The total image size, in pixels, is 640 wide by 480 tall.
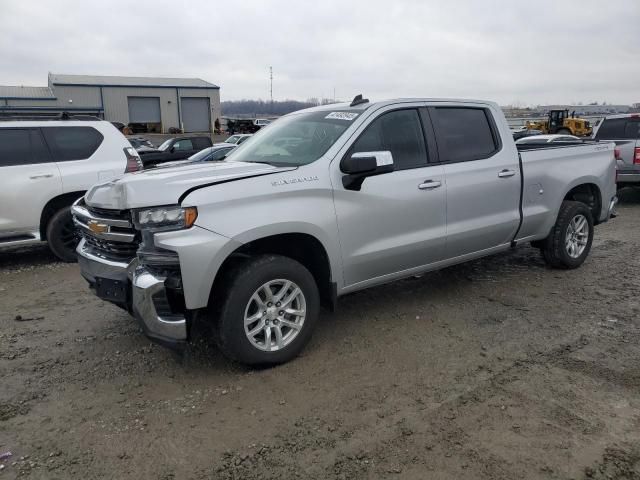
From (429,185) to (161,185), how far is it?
2.23 meters

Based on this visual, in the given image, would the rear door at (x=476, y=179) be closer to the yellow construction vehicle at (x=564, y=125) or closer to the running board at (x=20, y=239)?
the running board at (x=20, y=239)

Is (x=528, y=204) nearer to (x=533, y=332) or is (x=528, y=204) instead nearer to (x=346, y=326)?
(x=533, y=332)

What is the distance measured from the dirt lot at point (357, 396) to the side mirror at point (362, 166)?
130cm

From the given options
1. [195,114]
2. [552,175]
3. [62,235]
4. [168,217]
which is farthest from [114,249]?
[195,114]

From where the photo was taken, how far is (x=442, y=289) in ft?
18.2

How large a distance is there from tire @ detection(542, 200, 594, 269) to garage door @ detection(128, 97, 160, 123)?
50.5m

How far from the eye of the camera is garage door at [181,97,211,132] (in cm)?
5322

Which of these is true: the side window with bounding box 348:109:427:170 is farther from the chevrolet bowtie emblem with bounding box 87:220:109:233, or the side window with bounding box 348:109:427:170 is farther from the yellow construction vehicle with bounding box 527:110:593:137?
the yellow construction vehicle with bounding box 527:110:593:137

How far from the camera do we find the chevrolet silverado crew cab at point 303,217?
11.1 ft

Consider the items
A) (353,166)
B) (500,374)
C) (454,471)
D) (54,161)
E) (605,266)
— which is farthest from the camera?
(54,161)

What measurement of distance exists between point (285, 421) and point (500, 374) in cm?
154

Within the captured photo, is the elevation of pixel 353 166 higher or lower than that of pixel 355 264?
higher

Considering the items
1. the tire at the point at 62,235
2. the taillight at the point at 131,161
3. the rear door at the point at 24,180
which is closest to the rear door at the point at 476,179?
the taillight at the point at 131,161

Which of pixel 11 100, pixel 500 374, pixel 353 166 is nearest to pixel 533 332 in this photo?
pixel 500 374
